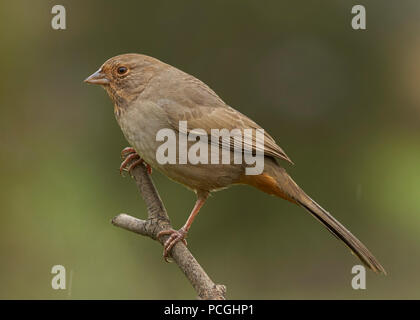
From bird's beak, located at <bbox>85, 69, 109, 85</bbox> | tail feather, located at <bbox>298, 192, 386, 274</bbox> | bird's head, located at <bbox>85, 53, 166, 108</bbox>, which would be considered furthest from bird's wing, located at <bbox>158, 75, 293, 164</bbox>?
bird's beak, located at <bbox>85, 69, 109, 85</bbox>

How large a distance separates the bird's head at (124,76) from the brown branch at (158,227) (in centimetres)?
54

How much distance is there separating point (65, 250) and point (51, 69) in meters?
1.89

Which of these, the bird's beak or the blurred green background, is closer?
the bird's beak

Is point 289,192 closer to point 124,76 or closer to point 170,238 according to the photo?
point 170,238

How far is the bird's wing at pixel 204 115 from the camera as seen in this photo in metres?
4.52

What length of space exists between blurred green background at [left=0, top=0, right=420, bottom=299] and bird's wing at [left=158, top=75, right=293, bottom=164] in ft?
6.25

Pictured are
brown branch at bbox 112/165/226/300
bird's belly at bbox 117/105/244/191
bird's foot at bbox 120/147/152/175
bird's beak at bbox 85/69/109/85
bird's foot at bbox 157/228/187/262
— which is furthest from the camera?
bird's beak at bbox 85/69/109/85

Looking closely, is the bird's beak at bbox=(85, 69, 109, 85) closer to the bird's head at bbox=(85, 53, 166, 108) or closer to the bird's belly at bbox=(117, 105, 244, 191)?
the bird's head at bbox=(85, 53, 166, 108)

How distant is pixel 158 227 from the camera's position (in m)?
4.24

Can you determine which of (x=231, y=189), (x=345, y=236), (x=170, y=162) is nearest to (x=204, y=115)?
(x=170, y=162)

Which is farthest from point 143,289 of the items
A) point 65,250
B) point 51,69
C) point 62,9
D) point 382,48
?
point 382,48

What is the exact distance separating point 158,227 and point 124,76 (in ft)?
3.77

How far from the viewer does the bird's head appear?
4750mm

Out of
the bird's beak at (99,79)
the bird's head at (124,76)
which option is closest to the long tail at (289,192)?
the bird's head at (124,76)
